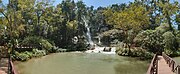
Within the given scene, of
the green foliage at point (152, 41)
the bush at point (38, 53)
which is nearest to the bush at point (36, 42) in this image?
the bush at point (38, 53)

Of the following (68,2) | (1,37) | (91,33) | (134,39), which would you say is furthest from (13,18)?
(91,33)

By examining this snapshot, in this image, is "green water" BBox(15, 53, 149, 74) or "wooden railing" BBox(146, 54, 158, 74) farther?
"green water" BBox(15, 53, 149, 74)

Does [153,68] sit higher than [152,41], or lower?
lower

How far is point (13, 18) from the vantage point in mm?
31250

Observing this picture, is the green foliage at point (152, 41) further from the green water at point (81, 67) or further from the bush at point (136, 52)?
the green water at point (81, 67)

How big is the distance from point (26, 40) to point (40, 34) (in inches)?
344

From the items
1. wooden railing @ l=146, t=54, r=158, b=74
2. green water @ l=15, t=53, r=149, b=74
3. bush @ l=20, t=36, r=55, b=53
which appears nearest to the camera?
wooden railing @ l=146, t=54, r=158, b=74

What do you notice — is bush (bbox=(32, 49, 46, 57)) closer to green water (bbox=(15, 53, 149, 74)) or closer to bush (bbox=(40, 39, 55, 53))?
bush (bbox=(40, 39, 55, 53))

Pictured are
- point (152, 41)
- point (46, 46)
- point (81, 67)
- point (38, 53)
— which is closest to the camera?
point (81, 67)

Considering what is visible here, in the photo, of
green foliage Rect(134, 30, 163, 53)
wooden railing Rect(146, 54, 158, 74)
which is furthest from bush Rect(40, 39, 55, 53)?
wooden railing Rect(146, 54, 158, 74)

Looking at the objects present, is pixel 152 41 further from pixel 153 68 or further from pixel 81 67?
pixel 153 68

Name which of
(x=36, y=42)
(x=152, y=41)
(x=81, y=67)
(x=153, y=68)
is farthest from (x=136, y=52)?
(x=153, y=68)

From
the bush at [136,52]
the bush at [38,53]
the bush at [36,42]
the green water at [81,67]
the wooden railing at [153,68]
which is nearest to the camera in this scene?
the wooden railing at [153,68]

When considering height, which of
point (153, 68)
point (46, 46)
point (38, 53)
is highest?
point (46, 46)
